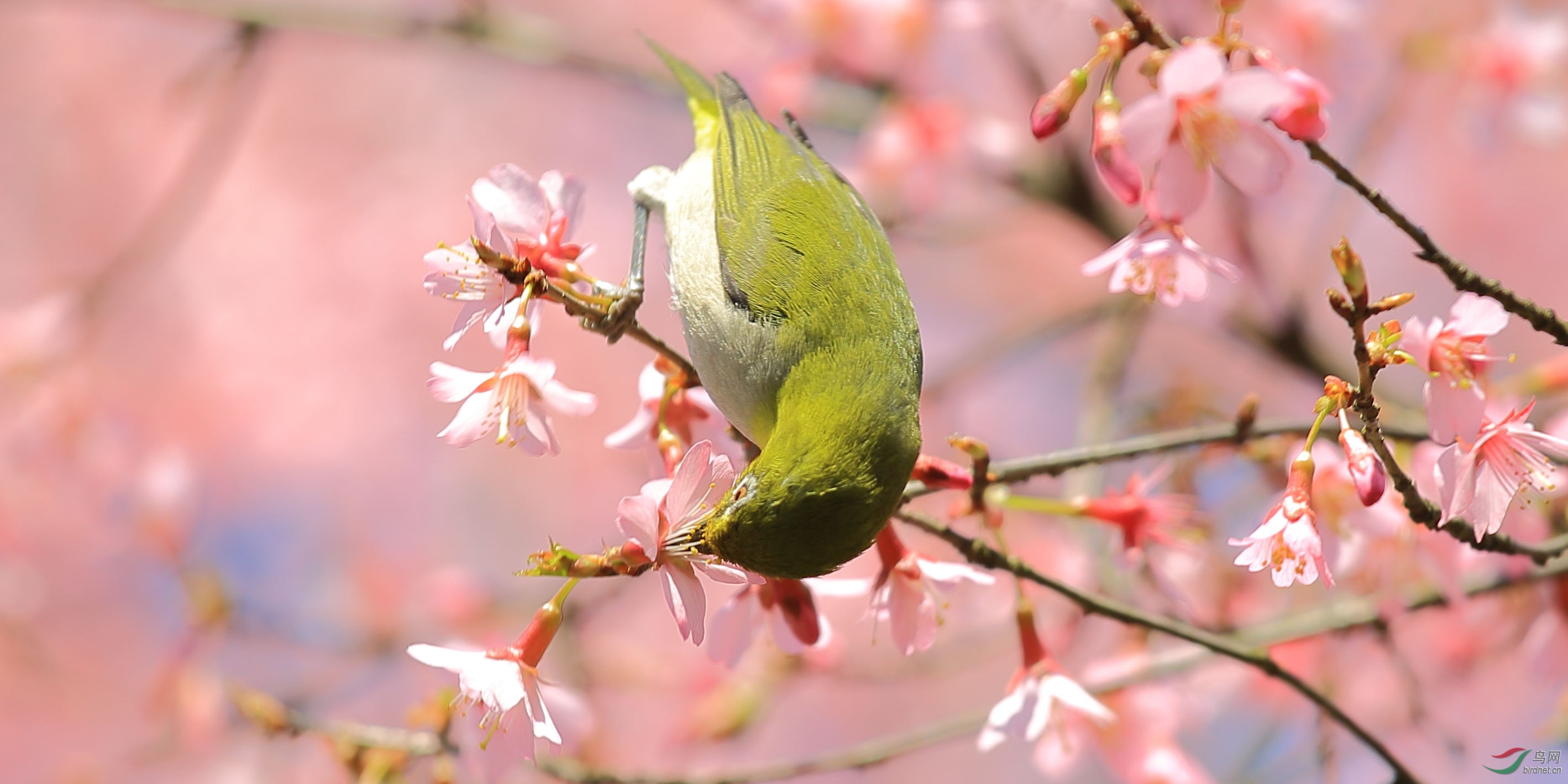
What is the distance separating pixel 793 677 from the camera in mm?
3447

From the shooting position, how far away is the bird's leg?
5.52ft

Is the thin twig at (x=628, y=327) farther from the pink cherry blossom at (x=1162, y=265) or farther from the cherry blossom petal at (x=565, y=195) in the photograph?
the pink cherry blossom at (x=1162, y=265)

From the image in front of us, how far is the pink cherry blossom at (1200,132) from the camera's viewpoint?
4.33 ft

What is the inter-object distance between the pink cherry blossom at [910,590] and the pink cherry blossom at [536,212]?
24.1 inches

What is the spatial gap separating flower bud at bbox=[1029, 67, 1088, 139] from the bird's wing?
0.41 metres

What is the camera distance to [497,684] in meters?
1.48

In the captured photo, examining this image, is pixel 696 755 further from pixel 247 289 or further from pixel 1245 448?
pixel 247 289

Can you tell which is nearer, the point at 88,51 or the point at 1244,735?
the point at 1244,735

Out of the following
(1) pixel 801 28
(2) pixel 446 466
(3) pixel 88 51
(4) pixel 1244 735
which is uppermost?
(3) pixel 88 51

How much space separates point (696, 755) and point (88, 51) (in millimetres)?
5359

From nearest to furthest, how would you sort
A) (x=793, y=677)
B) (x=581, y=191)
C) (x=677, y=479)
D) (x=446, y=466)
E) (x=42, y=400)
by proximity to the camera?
(x=677, y=479), (x=581, y=191), (x=793, y=677), (x=42, y=400), (x=446, y=466)

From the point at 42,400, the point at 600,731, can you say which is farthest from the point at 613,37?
the point at 600,731

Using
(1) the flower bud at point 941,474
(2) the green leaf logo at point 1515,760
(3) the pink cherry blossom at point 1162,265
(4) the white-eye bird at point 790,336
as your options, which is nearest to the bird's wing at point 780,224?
(4) the white-eye bird at point 790,336

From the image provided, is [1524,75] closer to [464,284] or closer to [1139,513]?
[1139,513]
